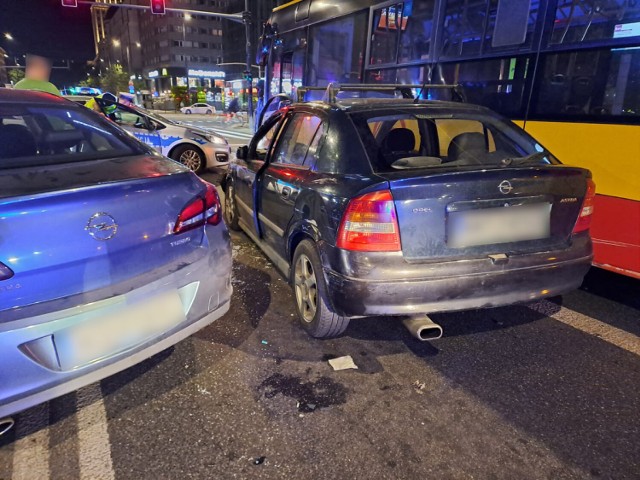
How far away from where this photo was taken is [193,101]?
205 ft

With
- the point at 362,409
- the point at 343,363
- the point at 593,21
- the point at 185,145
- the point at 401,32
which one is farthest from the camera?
the point at 185,145

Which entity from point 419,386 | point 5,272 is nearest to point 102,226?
point 5,272

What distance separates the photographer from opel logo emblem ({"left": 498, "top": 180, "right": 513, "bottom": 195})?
Answer: 8.29ft

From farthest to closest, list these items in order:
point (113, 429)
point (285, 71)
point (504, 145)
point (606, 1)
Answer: point (285, 71), point (606, 1), point (504, 145), point (113, 429)

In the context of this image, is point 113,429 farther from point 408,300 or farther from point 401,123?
point 401,123

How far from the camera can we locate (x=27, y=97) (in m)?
3.00

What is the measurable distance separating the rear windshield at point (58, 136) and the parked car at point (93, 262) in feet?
0.05

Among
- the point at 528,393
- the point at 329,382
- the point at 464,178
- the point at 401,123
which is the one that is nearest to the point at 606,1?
the point at 401,123

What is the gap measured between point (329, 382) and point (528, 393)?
114 centimetres

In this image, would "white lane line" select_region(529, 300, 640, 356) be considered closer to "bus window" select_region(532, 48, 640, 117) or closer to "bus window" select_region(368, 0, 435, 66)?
"bus window" select_region(532, 48, 640, 117)

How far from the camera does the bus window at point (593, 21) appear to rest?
337 cm

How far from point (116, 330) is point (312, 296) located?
1349 mm

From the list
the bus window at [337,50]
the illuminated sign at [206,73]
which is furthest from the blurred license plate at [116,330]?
the illuminated sign at [206,73]

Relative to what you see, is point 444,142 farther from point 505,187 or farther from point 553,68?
point 553,68
